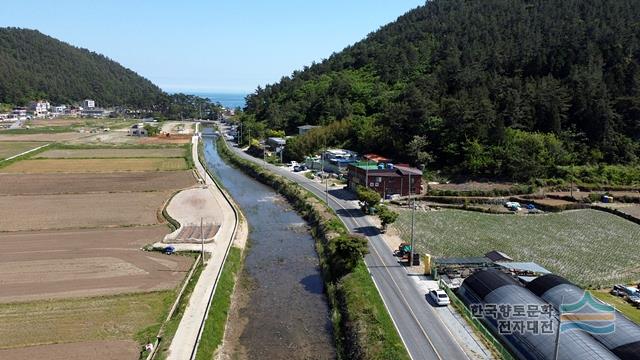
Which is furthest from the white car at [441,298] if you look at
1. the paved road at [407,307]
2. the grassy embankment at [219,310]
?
the grassy embankment at [219,310]

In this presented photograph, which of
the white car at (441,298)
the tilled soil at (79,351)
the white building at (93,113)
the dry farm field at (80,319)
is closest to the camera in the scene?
the tilled soil at (79,351)

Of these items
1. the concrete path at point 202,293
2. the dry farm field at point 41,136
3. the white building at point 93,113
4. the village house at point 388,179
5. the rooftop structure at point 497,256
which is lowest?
the concrete path at point 202,293

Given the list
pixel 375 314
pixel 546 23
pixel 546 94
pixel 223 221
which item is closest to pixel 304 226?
pixel 223 221

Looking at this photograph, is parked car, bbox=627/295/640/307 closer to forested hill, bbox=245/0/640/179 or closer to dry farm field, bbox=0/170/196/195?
forested hill, bbox=245/0/640/179

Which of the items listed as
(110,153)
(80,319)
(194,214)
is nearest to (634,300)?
(80,319)

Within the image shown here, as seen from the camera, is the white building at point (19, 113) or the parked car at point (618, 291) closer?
the parked car at point (618, 291)

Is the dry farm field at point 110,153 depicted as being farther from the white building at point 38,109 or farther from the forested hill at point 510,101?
the white building at point 38,109

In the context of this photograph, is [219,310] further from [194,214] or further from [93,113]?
[93,113]

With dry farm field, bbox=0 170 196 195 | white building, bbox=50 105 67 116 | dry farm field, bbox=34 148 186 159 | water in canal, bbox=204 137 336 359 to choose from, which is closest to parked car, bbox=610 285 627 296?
water in canal, bbox=204 137 336 359
